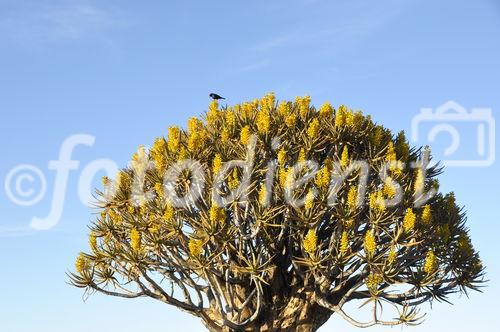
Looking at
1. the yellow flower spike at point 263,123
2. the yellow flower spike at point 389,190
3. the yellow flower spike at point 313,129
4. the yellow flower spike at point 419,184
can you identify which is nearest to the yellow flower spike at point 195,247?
the yellow flower spike at point 263,123

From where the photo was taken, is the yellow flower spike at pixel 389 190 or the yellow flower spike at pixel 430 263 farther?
the yellow flower spike at pixel 389 190

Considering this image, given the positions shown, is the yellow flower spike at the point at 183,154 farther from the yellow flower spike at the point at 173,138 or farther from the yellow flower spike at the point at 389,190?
the yellow flower spike at the point at 389,190

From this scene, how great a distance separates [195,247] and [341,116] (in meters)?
5.12

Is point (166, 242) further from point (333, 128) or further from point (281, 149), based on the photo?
point (333, 128)

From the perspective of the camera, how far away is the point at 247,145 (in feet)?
55.3

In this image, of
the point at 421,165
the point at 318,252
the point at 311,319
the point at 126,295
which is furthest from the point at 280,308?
the point at 421,165

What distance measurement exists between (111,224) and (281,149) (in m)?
5.08

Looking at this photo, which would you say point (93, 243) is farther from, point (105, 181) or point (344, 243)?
point (344, 243)

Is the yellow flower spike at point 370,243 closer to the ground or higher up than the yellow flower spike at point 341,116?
closer to the ground

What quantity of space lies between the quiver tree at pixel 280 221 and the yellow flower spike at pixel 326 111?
0.03 meters

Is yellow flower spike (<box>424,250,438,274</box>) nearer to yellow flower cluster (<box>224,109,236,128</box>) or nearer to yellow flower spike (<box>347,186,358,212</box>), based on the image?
yellow flower spike (<box>347,186,358,212</box>)

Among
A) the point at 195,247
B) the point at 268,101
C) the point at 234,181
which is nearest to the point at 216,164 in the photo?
the point at 234,181

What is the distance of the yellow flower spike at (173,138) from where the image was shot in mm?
17406

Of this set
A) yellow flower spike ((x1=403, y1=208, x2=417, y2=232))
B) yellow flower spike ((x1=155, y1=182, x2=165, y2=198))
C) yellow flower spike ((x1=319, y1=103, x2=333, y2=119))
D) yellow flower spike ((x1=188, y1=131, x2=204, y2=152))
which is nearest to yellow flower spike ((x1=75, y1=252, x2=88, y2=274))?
yellow flower spike ((x1=155, y1=182, x2=165, y2=198))
